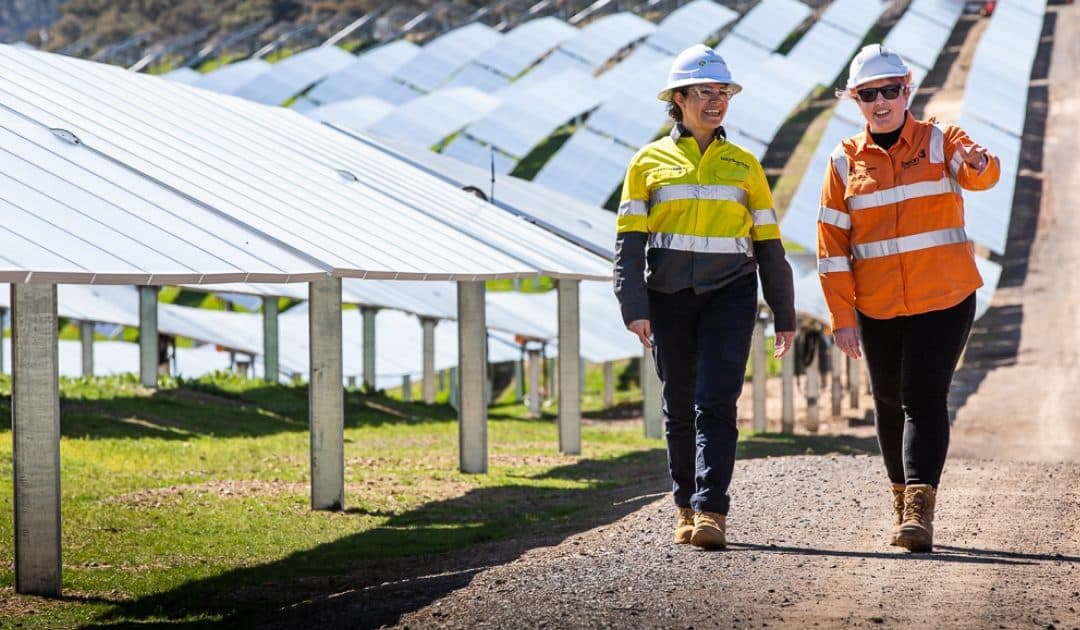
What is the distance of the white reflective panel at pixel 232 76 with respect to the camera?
165 ft

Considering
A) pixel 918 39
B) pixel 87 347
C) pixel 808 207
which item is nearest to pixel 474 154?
pixel 808 207

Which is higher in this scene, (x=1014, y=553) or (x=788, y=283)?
(x=788, y=283)

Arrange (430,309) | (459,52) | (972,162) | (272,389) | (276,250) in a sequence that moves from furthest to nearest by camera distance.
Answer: (459,52), (430,309), (272,389), (276,250), (972,162)

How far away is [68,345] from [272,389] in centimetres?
946

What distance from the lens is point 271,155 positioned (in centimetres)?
1324

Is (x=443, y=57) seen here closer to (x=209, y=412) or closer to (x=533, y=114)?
(x=533, y=114)

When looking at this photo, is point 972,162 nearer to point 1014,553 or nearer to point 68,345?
point 1014,553

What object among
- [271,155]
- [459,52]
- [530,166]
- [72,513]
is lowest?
[72,513]

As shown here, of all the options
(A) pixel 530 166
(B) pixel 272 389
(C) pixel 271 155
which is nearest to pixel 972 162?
(C) pixel 271 155

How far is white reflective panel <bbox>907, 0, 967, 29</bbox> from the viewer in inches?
2232

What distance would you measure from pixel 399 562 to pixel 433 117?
28.7 meters

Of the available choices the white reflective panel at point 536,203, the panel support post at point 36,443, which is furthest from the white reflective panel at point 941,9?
the panel support post at point 36,443

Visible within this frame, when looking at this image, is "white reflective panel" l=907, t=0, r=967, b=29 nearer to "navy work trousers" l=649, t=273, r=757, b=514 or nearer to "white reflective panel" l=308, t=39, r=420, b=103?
"white reflective panel" l=308, t=39, r=420, b=103

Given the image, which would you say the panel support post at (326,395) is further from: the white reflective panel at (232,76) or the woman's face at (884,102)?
the white reflective panel at (232,76)
